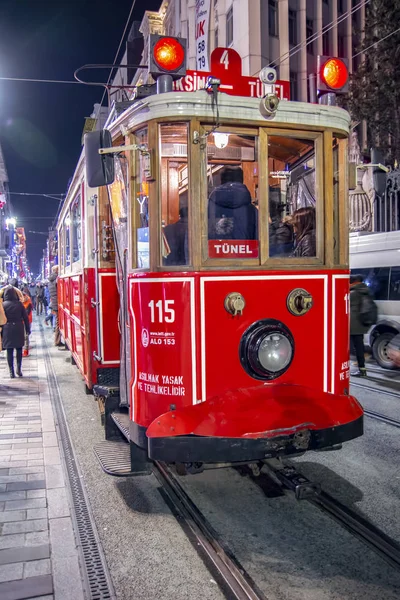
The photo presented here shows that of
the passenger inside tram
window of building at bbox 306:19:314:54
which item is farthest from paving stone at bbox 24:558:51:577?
window of building at bbox 306:19:314:54

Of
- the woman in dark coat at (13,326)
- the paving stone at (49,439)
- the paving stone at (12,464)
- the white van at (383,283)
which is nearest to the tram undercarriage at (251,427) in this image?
the paving stone at (12,464)

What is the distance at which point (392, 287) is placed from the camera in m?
10.5

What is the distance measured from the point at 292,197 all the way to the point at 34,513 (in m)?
3.29

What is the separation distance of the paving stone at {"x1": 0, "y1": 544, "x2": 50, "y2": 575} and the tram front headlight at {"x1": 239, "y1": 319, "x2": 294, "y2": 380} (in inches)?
73.2

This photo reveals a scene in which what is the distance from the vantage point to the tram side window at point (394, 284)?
10.3 m

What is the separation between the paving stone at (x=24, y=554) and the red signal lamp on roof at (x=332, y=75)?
408cm

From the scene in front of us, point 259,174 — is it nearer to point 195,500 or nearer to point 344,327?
point 344,327

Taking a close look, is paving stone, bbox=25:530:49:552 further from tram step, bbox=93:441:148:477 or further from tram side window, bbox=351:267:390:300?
tram side window, bbox=351:267:390:300

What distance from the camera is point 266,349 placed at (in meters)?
3.79

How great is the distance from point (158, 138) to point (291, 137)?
1038 mm

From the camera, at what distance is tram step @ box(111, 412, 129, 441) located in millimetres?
4585

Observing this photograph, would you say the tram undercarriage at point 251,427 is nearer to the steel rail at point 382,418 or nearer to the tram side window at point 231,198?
the tram side window at point 231,198

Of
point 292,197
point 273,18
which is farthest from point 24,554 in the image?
point 273,18

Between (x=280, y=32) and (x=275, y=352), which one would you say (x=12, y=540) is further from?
(x=280, y=32)
